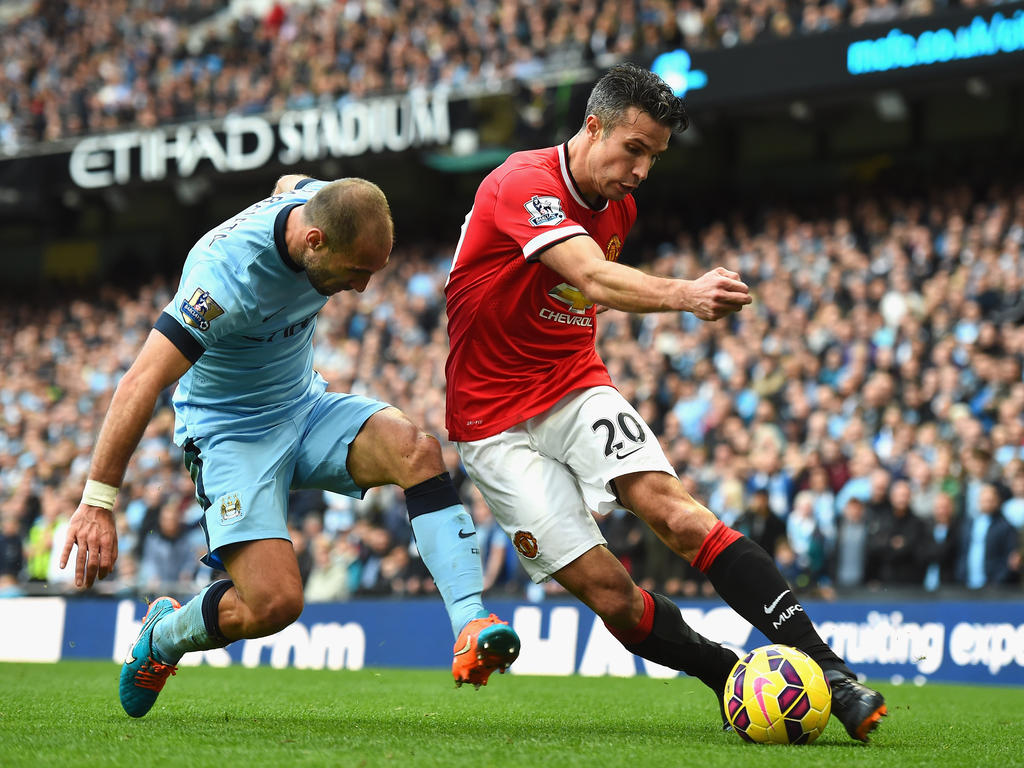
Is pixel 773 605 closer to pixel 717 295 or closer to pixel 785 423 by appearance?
pixel 717 295

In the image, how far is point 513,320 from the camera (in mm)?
5582

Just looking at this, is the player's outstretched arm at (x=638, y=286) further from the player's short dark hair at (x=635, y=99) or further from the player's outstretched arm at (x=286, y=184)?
the player's outstretched arm at (x=286, y=184)

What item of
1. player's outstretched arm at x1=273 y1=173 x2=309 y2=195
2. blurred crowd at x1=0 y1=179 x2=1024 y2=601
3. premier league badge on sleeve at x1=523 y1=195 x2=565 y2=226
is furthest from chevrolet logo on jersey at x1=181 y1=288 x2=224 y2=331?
blurred crowd at x1=0 y1=179 x2=1024 y2=601

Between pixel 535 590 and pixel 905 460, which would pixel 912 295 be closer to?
pixel 905 460

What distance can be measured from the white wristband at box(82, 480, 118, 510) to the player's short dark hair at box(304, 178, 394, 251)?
1.24 metres

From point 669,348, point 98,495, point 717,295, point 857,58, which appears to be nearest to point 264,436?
point 98,495

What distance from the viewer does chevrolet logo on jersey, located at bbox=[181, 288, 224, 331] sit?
4.96 m

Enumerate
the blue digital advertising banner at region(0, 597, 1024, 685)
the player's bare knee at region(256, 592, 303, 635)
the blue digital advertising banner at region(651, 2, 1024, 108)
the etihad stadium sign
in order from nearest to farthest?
the player's bare knee at region(256, 592, 303, 635)
the blue digital advertising banner at region(0, 597, 1024, 685)
the blue digital advertising banner at region(651, 2, 1024, 108)
the etihad stadium sign

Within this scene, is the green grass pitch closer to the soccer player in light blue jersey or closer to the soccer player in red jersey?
the soccer player in light blue jersey

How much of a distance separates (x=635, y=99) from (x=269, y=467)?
→ 216 centimetres

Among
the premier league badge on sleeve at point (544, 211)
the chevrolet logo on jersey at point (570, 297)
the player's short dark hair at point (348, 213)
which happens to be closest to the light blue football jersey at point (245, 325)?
the player's short dark hair at point (348, 213)

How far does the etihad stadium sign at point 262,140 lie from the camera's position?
19891mm

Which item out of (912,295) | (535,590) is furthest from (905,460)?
(535,590)

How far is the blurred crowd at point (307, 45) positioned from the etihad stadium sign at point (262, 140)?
1.27 feet
